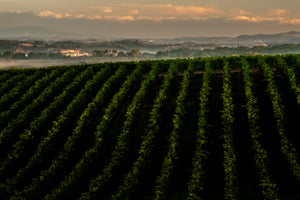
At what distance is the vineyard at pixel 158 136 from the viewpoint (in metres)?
13.7

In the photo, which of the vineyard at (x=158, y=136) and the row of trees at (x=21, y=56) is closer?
the vineyard at (x=158, y=136)

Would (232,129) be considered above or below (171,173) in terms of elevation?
above

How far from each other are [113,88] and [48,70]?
1043 cm

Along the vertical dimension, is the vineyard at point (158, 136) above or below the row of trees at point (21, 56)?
above

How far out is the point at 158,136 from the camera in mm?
17391

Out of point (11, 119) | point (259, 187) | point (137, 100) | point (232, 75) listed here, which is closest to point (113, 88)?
point (137, 100)

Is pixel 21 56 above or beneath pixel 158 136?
beneath

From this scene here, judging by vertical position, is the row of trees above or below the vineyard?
below

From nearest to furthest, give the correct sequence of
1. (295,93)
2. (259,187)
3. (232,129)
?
(259,187) < (232,129) < (295,93)

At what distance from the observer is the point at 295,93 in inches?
768

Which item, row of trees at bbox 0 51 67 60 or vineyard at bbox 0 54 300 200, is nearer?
vineyard at bbox 0 54 300 200

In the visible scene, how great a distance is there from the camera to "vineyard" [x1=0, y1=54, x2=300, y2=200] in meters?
13.7

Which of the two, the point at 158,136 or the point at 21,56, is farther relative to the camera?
the point at 21,56

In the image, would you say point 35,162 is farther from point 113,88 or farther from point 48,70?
point 48,70
